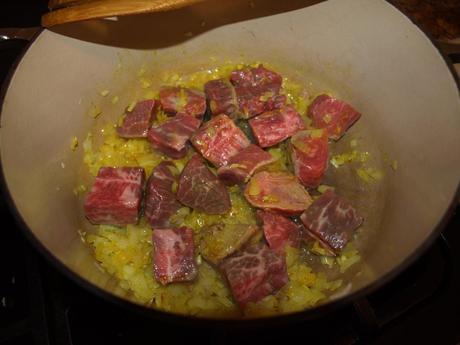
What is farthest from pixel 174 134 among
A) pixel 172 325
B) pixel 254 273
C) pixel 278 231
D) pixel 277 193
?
pixel 172 325

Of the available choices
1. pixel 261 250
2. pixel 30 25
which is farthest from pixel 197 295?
pixel 30 25

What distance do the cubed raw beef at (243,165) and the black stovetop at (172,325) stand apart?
80 cm

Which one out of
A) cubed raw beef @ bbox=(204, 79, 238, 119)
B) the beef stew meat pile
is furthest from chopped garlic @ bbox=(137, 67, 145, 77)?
cubed raw beef @ bbox=(204, 79, 238, 119)

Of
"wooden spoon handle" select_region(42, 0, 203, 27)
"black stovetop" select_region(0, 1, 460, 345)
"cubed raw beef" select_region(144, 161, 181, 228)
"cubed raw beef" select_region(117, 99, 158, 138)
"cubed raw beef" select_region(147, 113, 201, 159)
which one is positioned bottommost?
"black stovetop" select_region(0, 1, 460, 345)

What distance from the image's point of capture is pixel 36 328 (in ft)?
6.03

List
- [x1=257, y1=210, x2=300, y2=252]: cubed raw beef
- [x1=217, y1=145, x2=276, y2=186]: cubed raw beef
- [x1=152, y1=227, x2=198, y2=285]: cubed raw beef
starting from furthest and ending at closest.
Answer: [x1=217, y1=145, x2=276, y2=186]: cubed raw beef
[x1=257, y1=210, x2=300, y2=252]: cubed raw beef
[x1=152, y1=227, x2=198, y2=285]: cubed raw beef

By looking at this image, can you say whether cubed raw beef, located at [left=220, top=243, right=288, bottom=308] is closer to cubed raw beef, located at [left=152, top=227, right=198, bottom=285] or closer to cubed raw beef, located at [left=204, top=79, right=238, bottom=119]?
cubed raw beef, located at [left=152, top=227, right=198, bottom=285]

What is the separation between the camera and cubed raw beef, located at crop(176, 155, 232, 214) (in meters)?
2.23

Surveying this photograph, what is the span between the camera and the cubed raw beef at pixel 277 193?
7.28 ft

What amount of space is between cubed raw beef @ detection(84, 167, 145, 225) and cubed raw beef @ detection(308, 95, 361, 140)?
3.62 feet

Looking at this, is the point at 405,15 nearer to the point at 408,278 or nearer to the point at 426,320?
the point at 408,278

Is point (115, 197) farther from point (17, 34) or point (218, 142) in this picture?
point (17, 34)

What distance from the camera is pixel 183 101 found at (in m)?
2.59

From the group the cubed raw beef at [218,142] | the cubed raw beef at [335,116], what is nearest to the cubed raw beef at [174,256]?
the cubed raw beef at [218,142]
